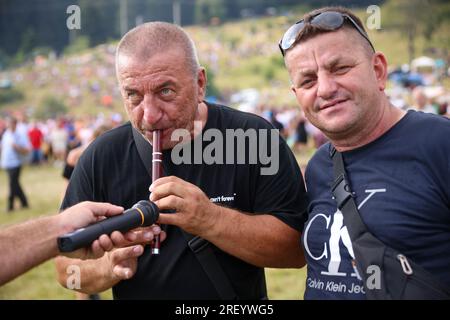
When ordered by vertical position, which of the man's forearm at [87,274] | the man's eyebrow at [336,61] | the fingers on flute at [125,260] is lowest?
the man's forearm at [87,274]

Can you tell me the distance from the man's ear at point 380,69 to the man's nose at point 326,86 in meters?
0.29

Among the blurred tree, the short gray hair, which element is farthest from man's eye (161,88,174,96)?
the blurred tree

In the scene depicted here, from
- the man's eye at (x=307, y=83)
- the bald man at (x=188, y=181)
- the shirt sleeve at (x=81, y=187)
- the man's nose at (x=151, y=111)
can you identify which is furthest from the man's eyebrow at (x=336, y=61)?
the shirt sleeve at (x=81, y=187)

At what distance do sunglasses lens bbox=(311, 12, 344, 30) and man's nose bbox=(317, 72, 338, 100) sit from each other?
0.79 ft

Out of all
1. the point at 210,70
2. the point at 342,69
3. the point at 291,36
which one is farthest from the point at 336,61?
the point at 210,70

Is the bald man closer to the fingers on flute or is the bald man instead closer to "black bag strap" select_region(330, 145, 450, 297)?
the fingers on flute

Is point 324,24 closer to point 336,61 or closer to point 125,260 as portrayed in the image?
point 336,61

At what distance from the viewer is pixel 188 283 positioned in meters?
3.10

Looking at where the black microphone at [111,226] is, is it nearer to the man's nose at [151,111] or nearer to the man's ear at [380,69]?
the man's nose at [151,111]

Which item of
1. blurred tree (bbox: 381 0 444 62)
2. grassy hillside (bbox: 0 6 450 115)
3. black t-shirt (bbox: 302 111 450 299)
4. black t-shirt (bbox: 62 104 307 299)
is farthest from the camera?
grassy hillside (bbox: 0 6 450 115)

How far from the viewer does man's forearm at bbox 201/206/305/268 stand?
2.91m

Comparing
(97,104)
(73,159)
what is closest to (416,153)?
(73,159)

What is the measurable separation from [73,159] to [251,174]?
579cm

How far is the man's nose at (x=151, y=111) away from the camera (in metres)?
2.94
